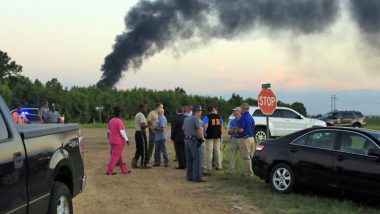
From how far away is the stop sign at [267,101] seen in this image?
14.6 meters

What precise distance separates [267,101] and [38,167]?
9.88 metres

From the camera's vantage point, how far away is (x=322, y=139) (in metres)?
10.3

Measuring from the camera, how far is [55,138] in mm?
6320

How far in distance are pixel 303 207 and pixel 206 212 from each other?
1862 millimetres

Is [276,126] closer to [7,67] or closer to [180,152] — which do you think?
[180,152]

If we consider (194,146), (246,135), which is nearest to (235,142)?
(246,135)

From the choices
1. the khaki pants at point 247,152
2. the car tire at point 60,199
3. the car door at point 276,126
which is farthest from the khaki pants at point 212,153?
the car door at point 276,126

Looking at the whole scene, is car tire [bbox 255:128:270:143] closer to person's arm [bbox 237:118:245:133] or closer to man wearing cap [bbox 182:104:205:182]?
person's arm [bbox 237:118:245:133]

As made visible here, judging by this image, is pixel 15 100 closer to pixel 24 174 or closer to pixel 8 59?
pixel 8 59

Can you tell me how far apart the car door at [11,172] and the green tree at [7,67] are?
71977 mm

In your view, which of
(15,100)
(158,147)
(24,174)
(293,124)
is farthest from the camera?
(15,100)

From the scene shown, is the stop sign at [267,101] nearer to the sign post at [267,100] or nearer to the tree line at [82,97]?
the sign post at [267,100]

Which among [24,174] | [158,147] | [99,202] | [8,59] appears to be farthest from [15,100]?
[24,174]

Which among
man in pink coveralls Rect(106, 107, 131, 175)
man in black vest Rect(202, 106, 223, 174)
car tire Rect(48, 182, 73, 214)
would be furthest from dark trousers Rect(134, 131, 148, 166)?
car tire Rect(48, 182, 73, 214)
